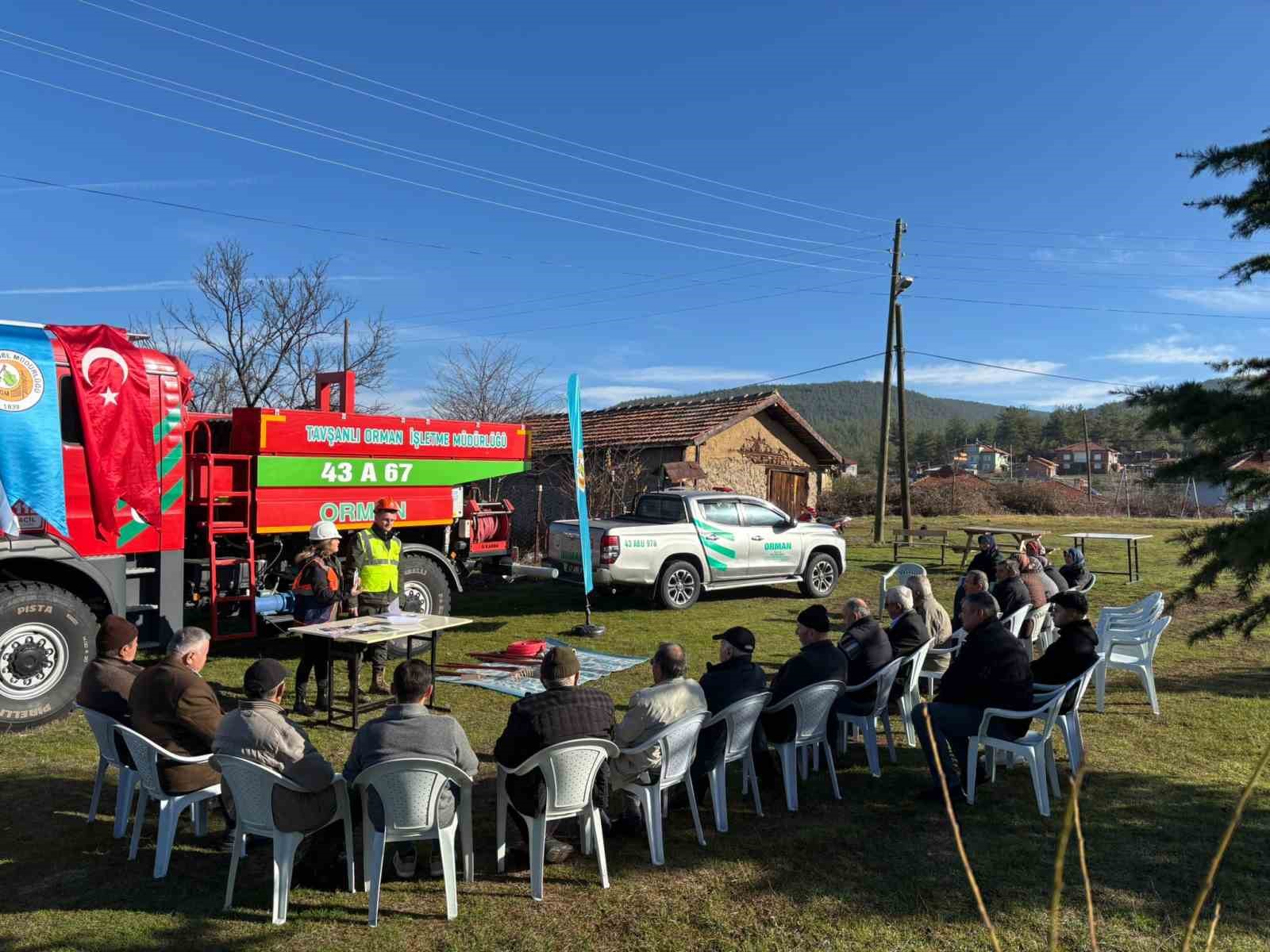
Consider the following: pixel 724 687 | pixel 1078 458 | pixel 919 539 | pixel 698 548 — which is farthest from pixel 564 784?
pixel 1078 458

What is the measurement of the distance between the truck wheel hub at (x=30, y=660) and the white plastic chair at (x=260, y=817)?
352 centimetres

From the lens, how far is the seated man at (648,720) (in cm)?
471

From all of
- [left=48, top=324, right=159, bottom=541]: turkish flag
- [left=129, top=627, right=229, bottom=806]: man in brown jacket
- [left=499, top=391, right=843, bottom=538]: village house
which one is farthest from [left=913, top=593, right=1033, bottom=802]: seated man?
[left=499, top=391, right=843, bottom=538]: village house

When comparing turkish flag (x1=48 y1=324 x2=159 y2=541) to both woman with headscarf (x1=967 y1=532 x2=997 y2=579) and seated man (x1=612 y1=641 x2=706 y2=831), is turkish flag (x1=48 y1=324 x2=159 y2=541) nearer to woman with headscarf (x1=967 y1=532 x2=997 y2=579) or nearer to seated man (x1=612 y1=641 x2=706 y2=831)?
seated man (x1=612 y1=641 x2=706 y2=831)

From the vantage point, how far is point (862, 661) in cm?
619

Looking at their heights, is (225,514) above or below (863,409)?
below

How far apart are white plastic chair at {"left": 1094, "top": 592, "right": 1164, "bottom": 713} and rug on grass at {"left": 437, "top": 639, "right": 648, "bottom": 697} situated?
14.2ft

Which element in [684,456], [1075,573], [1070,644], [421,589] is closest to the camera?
[1070,644]

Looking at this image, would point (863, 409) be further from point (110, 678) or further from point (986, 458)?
point (110, 678)

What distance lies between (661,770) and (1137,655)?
17.3ft

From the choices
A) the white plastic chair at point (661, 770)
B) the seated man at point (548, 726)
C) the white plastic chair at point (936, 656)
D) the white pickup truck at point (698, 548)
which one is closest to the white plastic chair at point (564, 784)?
the seated man at point (548, 726)

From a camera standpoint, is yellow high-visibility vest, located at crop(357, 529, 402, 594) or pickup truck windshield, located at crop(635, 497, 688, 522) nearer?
yellow high-visibility vest, located at crop(357, 529, 402, 594)

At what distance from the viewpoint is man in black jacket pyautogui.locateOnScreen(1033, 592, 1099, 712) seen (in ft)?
19.3

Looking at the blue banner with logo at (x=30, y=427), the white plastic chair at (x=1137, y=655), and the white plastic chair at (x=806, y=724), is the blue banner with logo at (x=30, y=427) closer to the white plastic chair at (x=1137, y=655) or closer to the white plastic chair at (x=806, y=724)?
the white plastic chair at (x=806, y=724)
